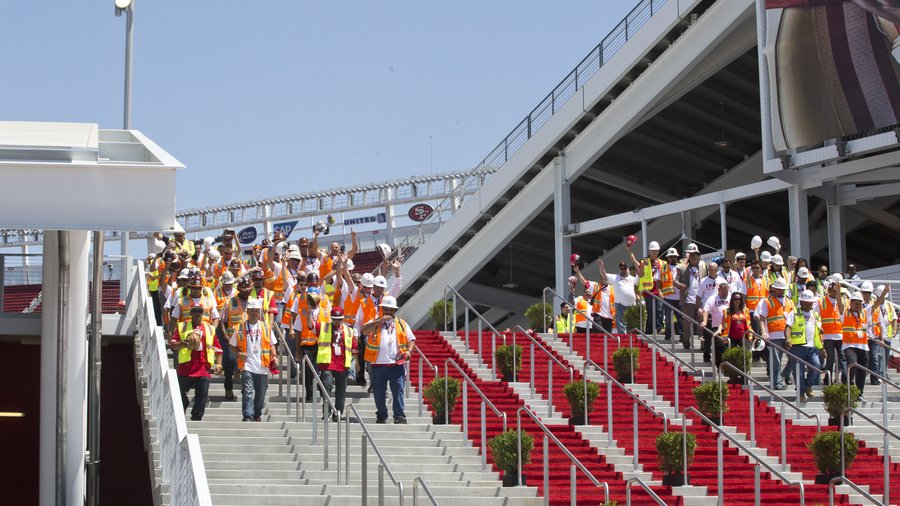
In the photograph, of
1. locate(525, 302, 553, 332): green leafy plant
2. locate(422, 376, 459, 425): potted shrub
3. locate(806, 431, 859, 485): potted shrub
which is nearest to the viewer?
locate(806, 431, 859, 485): potted shrub

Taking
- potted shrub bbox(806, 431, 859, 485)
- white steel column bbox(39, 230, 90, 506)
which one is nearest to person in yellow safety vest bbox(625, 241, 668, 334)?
potted shrub bbox(806, 431, 859, 485)

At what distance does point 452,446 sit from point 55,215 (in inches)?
216

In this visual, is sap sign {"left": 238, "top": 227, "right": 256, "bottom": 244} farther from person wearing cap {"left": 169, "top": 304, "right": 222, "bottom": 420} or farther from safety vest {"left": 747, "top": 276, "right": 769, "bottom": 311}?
person wearing cap {"left": 169, "top": 304, "right": 222, "bottom": 420}

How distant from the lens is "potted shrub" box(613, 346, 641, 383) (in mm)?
19484

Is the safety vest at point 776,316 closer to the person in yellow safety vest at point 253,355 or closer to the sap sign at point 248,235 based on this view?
the person in yellow safety vest at point 253,355

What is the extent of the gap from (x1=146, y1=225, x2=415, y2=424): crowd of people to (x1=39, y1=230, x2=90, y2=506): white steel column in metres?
1.18

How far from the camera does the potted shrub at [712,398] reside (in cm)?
1731

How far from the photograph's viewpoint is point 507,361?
19.7 metres

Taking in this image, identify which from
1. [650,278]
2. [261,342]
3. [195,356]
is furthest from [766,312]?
[195,356]

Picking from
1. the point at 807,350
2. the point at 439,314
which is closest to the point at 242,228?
the point at 439,314

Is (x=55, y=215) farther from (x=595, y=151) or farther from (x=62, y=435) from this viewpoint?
(x=595, y=151)

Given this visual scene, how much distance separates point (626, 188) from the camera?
3428cm

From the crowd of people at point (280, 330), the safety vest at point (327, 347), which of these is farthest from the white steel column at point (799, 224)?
the safety vest at point (327, 347)

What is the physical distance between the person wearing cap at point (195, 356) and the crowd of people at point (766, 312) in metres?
6.59
